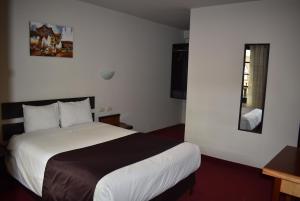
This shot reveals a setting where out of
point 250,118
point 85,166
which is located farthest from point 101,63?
point 250,118

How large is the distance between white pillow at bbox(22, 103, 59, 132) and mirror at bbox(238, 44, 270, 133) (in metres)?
2.90

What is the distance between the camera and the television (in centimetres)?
589

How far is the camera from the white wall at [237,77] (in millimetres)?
3359

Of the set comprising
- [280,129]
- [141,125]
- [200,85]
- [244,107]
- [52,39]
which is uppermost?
[52,39]

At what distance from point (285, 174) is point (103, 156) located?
1638 mm

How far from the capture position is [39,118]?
127 inches

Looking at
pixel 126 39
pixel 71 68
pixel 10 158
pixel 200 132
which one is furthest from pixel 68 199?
pixel 126 39

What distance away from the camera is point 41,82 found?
348 centimetres

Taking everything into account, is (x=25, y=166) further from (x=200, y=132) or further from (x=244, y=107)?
(x=244, y=107)

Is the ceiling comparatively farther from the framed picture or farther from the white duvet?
the white duvet

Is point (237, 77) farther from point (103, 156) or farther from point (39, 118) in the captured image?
point (39, 118)

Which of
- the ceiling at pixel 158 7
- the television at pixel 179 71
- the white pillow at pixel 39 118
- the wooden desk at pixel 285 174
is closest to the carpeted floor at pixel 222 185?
the white pillow at pixel 39 118

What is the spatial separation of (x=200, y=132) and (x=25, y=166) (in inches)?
112

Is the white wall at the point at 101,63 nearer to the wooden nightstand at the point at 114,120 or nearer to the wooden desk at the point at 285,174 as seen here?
the wooden nightstand at the point at 114,120
